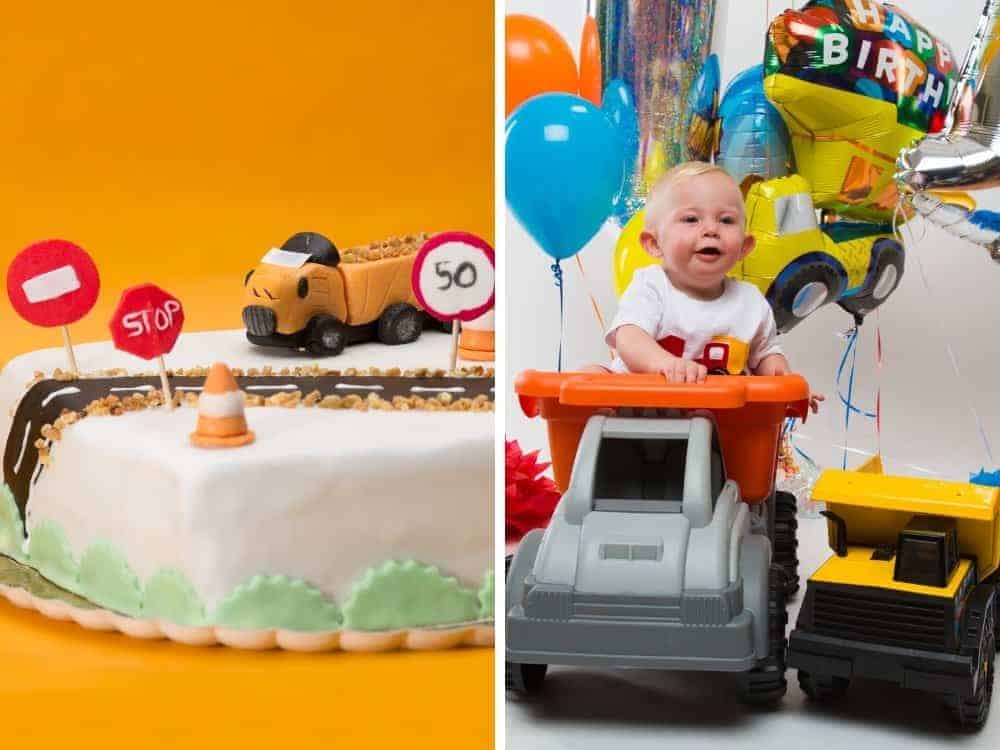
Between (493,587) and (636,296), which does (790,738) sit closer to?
(493,587)

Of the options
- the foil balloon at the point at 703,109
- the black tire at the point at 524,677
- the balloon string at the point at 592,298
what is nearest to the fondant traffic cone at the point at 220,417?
the black tire at the point at 524,677

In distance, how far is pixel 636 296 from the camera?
1.46 m

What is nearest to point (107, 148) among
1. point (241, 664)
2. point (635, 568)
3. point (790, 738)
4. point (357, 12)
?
point (357, 12)

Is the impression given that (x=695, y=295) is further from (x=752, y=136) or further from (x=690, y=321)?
(x=752, y=136)

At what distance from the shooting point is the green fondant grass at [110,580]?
136cm

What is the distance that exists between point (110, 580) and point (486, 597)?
1.25 ft

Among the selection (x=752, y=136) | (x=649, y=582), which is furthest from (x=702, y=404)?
(x=752, y=136)

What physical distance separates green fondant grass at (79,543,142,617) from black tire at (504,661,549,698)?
0.38m

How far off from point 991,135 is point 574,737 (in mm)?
732

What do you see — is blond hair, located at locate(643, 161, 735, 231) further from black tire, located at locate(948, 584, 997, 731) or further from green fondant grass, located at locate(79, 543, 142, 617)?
green fondant grass, located at locate(79, 543, 142, 617)

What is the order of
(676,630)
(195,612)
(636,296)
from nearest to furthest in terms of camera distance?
1. (676,630)
2. (195,612)
3. (636,296)

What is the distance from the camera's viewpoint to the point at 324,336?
152cm

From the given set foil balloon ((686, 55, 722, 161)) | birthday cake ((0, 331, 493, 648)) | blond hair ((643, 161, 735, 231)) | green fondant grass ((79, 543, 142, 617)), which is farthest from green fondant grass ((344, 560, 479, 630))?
foil balloon ((686, 55, 722, 161))

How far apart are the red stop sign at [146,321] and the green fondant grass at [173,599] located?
23 centimetres
